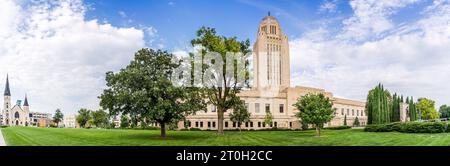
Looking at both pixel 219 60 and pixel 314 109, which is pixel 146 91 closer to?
pixel 219 60

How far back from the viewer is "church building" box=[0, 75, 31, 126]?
244 inches

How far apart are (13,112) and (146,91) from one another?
349 centimetres

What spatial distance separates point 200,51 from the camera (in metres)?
10.7

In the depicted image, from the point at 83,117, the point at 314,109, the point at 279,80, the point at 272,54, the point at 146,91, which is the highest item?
the point at 272,54

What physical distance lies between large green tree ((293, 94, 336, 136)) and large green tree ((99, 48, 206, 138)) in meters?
3.41

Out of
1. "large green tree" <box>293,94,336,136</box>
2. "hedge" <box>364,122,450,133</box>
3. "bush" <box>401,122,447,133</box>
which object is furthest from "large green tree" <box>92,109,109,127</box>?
"bush" <box>401,122,447,133</box>

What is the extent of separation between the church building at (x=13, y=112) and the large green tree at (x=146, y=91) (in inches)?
86.3

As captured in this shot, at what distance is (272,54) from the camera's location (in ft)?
27.7

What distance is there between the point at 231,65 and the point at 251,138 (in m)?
4.14

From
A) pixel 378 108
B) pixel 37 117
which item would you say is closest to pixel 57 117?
pixel 37 117

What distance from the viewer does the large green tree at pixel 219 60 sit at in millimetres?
9867

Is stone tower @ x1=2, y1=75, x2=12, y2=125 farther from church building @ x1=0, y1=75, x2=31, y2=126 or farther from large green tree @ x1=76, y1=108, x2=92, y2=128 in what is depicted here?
large green tree @ x1=76, y1=108, x2=92, y2=128
